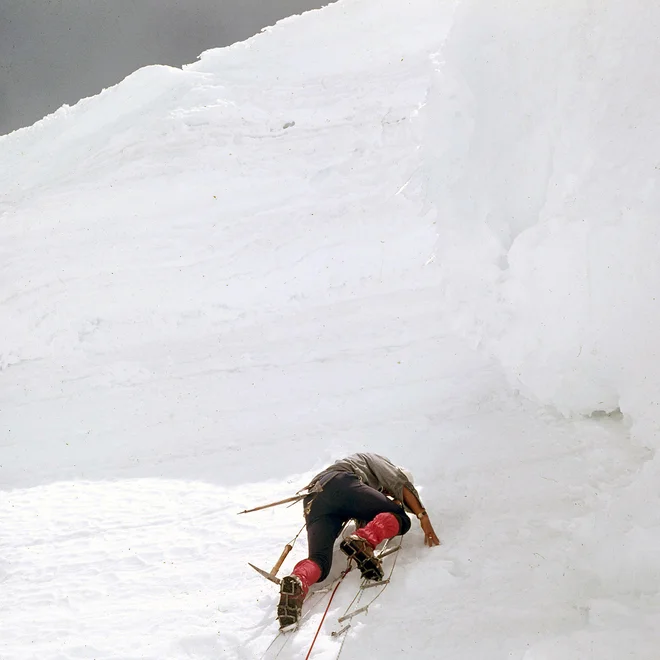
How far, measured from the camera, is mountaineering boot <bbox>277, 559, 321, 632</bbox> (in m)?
3.35

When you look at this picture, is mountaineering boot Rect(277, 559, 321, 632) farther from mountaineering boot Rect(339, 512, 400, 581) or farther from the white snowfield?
mountaineering boot Rect(339, 512, 400, 581)

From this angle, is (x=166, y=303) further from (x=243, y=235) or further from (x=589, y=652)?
(x=589, y=652)

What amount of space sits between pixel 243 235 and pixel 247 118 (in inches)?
91.3

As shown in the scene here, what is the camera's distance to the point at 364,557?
355cm

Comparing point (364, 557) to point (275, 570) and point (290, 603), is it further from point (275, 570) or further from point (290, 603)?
point (275, 570)

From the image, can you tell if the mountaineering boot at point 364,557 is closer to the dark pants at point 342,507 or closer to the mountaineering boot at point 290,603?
the dark pants at point 342,507

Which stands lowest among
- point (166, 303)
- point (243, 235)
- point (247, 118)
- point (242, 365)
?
point (242, 365)

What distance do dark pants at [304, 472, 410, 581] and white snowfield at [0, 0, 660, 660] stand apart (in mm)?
245

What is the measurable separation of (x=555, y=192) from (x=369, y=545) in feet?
8.88

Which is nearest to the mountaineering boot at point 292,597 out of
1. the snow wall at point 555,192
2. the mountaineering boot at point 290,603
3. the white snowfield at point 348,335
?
the mountaineering boot at point 290,603

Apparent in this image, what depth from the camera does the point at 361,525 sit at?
156 inches

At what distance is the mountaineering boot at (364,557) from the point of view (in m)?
3.53

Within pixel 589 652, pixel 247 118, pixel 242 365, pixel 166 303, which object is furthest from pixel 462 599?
pixel 247 118

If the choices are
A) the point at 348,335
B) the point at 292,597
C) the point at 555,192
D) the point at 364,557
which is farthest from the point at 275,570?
the point at 348,335
